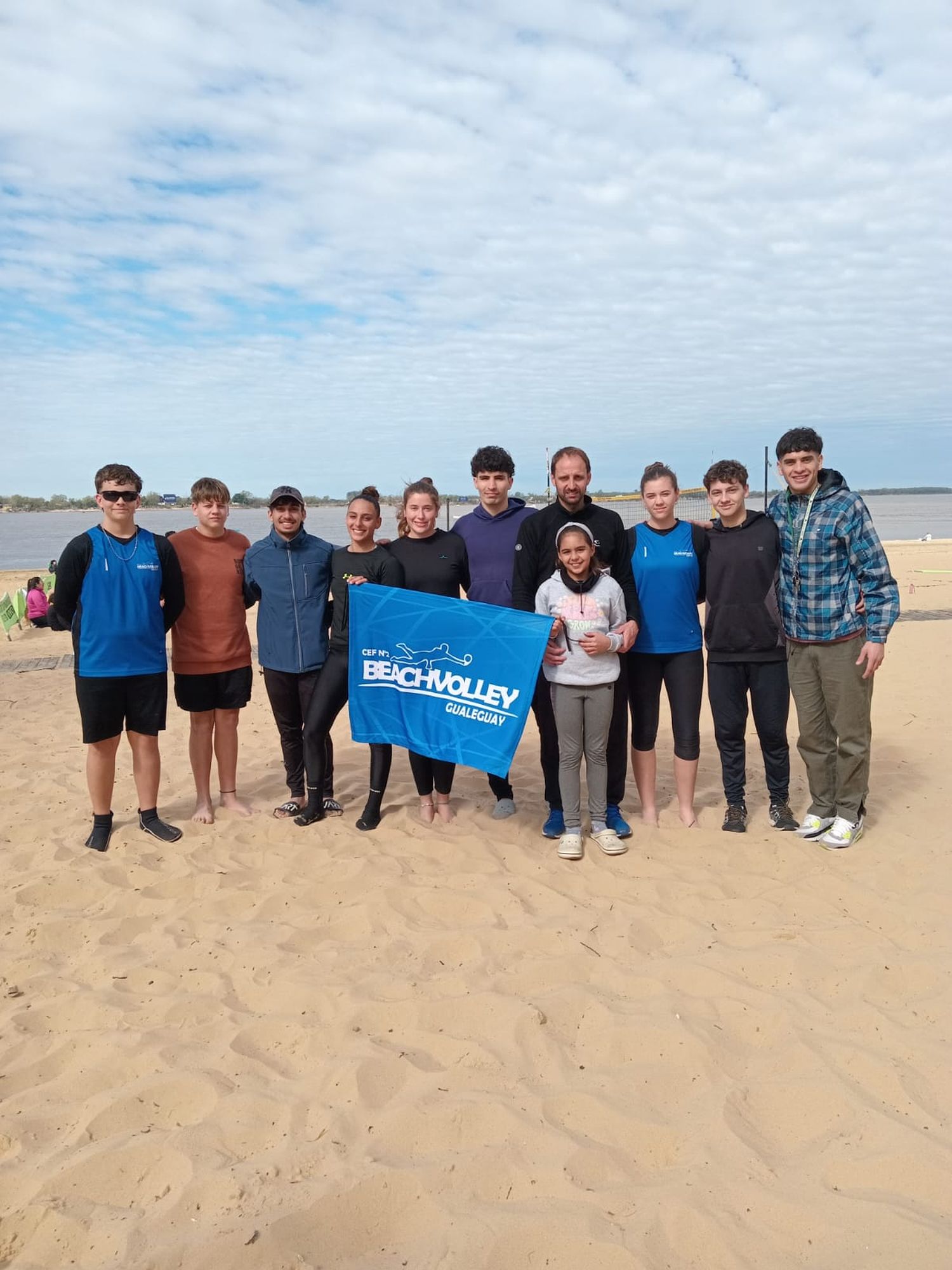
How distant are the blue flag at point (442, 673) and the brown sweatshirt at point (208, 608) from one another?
2.64 ft

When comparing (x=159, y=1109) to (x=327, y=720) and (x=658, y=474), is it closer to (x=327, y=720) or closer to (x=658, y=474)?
(x=327, y=720)

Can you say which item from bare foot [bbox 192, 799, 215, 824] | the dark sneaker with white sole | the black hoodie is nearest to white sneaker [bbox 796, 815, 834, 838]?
the dark sneaker with white sole

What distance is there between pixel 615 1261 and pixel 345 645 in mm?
3571

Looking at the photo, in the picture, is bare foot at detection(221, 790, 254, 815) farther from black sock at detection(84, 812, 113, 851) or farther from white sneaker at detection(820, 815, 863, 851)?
white sneaker at detection(820, 815, 863, 851)

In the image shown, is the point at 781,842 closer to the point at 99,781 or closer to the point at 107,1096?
the point at 107,1096

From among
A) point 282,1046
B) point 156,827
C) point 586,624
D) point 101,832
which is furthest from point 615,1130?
point 101,832

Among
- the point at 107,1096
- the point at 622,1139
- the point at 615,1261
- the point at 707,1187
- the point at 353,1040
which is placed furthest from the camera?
the point at 353,1040

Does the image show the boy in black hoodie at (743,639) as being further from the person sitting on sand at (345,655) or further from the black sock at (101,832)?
the black sock at (101,832)

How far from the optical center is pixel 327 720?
517cm

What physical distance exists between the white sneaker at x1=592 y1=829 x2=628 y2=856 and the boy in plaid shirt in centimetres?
110

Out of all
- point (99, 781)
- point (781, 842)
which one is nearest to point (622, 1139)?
point (781, 842)

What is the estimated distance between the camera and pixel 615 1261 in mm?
2117

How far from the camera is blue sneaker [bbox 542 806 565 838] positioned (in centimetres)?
492

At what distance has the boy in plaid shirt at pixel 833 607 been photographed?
4.45 meters
